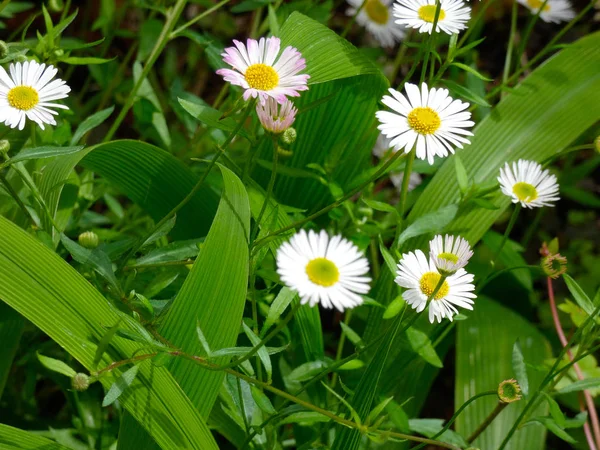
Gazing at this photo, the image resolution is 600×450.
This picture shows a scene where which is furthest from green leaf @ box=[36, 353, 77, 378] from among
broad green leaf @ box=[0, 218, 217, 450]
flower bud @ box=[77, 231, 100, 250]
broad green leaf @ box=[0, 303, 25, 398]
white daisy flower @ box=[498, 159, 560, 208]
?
white daisy flower @ box=[498, 159, 560, 208]

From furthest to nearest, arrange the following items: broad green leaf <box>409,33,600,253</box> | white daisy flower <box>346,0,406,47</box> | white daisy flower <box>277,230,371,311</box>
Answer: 1. white daisy flower <box>346,0,406,47</box>
2. broad green leaf <box>409,33,600,253</box>
3. white daisy flower <box>277,230,371,311</box>

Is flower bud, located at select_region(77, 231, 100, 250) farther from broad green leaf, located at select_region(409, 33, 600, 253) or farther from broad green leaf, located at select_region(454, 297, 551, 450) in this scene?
broad green leaf, located at select_region(454, 297, 551, 450)

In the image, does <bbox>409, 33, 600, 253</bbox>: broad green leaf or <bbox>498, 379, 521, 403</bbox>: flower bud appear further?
<bbox>409, 33, 600, 253</bbox>: broad green leaf

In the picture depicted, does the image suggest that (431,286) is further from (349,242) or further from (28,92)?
(28,92)

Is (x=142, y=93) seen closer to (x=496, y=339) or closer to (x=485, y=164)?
(x=485, y=164)

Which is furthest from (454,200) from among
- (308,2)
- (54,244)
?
(54,244)
